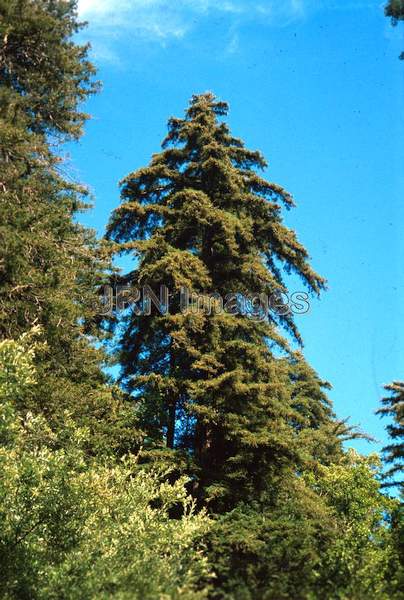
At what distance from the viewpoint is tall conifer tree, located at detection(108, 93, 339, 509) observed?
1592cm

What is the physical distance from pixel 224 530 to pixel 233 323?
20.5 ft

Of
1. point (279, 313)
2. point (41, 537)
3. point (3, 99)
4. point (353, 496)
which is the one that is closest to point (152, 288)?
point (279, 313)

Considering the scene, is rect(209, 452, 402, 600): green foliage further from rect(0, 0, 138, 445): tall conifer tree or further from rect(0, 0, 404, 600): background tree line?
rect(0, 0, 138, 445): tall conifer tree

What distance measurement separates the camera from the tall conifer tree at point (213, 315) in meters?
15.9

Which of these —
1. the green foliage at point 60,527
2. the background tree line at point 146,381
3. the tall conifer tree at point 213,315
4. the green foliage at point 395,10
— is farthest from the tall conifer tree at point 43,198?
the green foliage at point 395,10

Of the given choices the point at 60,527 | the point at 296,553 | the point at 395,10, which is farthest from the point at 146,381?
the point at 395,10

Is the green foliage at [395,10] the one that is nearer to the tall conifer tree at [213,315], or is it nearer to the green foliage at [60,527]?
the tall conifer tree at [213,315]

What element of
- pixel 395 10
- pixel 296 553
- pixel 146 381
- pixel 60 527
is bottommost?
pixel 60 527

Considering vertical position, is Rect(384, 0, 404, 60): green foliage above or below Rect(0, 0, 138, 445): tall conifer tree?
above

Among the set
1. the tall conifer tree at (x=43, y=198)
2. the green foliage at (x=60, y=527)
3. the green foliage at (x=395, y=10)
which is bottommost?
the green foliage at (x=60, y=527)

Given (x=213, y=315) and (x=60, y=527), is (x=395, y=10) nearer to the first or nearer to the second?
(x=213, y=315)

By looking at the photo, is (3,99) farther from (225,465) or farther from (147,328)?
(225,465)

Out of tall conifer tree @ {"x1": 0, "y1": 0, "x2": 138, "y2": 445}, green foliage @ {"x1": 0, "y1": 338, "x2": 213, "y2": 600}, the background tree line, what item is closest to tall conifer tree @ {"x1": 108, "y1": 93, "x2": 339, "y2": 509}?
the background tree line

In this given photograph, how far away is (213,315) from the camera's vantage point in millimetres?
16859
